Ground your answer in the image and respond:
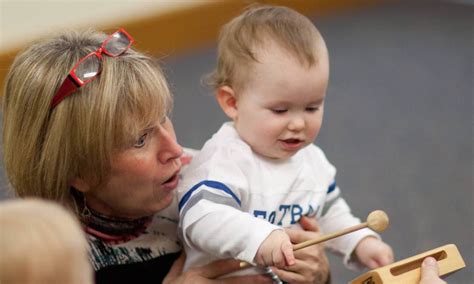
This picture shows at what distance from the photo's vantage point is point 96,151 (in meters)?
1.25

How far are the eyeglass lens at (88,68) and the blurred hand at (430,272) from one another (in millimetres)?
536

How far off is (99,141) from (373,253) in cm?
53

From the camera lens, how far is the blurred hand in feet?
3.74

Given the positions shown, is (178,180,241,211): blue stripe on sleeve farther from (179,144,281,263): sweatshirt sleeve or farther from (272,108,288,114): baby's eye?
(272,108,288,114): baby's eye

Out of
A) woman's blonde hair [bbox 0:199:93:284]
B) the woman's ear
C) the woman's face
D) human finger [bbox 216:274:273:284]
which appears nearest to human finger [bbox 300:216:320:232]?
human finger [bbox 216:274:273:284]

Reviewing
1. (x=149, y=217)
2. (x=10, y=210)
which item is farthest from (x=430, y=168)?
(x=10, y=210)

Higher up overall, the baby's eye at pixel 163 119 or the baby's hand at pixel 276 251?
the baby's eye at pixel 163 119

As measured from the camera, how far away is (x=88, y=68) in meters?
1.24

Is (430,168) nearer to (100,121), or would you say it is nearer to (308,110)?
(308,110)

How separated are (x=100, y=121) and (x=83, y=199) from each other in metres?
0.17

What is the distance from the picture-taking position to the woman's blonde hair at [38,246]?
27.3 inches

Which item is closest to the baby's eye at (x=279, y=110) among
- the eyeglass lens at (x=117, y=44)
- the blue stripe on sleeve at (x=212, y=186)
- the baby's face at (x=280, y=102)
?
the baby's face at (x=280, y=102)

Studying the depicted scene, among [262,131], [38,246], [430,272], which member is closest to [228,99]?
[262,131]

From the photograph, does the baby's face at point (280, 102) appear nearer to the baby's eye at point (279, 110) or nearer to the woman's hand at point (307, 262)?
the baby's eye at point (279, 110)
